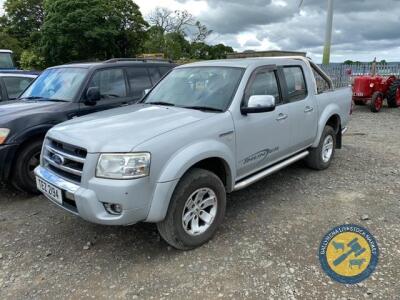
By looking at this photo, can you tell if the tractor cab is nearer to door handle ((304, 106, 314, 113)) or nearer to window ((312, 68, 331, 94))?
window ((312, 68, 331, 94))

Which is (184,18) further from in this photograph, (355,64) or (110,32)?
(355,64)

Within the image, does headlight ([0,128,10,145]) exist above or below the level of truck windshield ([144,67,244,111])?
Answer: below

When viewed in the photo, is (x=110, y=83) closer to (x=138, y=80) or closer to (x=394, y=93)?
(x=138, y=80)

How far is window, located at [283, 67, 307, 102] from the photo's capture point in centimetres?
484

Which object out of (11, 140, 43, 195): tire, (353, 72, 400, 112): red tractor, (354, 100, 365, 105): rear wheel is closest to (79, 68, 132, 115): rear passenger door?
(11, 140, 43, 195): tire

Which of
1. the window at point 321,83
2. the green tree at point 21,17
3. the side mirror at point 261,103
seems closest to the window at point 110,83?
the side mirror at point 261,103

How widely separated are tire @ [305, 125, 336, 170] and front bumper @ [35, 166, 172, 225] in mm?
3422

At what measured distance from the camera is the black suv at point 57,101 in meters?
4.67

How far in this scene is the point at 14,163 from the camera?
15.6ft

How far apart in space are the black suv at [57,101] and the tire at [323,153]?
3.07 metres

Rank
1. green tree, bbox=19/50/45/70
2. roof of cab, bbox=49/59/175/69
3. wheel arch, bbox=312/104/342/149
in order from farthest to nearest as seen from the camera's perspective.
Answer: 1. green tree, bbox=19/50/45/70
2. roof of cab, bbox=49/59/175/69
3. wheel arch, bbox=312/104/342/149

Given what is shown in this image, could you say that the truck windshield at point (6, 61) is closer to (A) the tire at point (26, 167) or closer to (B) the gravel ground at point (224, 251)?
(B) the gravel ground at point (224, 251)

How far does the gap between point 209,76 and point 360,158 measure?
383 cm

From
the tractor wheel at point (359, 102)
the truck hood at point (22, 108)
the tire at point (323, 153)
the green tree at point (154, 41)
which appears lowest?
the tractor wheel at point (359, 102)
